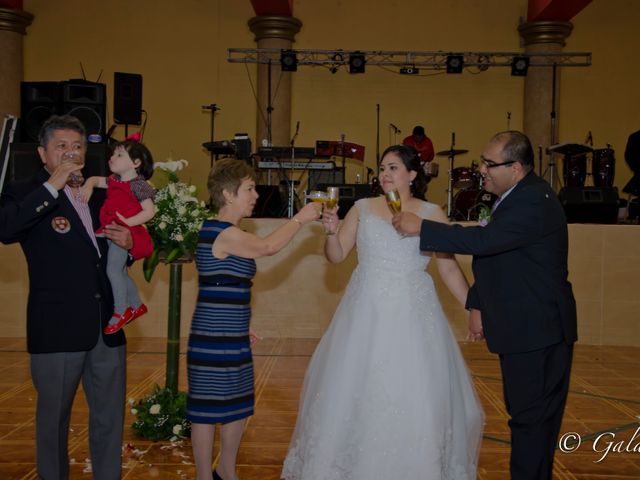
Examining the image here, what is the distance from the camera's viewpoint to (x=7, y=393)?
536 cm

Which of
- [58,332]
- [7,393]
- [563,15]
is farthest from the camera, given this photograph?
[563,15]

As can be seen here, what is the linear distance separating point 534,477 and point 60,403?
1948mm

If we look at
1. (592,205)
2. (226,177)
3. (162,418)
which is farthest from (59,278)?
(592,205)

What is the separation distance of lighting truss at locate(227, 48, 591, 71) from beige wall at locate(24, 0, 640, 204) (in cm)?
23

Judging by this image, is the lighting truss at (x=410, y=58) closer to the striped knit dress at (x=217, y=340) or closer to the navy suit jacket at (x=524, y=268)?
the striped knit dress at (x=217, y=340)

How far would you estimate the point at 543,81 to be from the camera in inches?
511

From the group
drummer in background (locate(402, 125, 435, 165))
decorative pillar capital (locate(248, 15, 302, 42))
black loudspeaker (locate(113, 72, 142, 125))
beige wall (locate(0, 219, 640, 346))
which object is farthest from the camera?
decorative pillar capital (locate(248, 15, 302, 42))

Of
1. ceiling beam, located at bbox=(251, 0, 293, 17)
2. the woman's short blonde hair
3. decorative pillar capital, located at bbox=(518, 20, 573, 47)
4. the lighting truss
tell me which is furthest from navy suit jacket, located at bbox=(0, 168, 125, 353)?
decorative pillar capital, located at bbox=(518, 20, 573, 47)

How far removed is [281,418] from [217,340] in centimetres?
182

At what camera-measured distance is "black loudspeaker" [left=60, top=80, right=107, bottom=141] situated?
795 cm

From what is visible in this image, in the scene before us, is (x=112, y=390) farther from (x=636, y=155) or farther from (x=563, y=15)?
(x=563, y=15)

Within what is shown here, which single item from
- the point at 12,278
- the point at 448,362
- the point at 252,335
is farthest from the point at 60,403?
the point at 12,278

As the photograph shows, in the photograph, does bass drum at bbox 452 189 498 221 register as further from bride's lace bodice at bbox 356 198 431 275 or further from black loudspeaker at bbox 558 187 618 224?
bride's lace bodice at bbox 356 198 431 275

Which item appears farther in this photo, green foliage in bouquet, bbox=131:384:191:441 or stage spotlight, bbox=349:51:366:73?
stage spotlight, bbox=349:51:366:73
